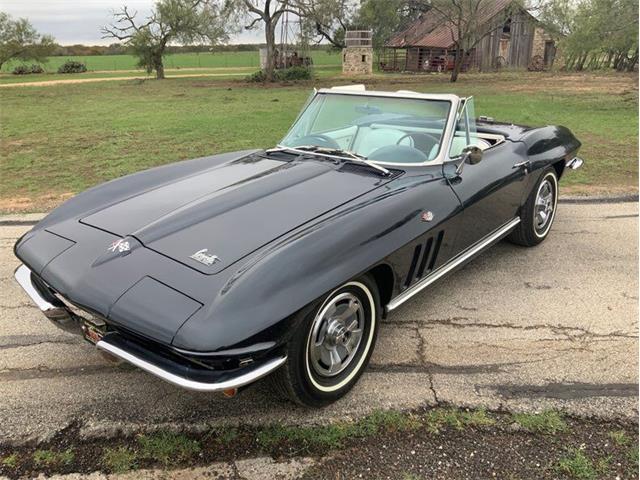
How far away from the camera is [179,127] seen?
40.3 ft

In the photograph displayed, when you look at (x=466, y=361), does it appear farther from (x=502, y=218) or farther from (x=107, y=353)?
(x=107, y=353)

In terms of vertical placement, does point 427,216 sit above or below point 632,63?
below

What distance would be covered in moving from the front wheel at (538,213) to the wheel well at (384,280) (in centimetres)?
208

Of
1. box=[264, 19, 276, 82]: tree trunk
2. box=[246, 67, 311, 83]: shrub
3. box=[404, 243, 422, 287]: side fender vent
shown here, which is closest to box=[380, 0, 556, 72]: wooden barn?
box=[246, 67, 311, 83]: shrub

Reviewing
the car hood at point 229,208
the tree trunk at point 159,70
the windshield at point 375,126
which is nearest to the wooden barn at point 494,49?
the tree trunk at point 159,70

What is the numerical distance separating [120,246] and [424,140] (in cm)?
222

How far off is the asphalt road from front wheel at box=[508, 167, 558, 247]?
39 centimetres

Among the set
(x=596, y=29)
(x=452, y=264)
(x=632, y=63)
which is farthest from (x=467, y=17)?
(x=452, y=264)

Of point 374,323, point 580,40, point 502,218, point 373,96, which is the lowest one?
point 374,323

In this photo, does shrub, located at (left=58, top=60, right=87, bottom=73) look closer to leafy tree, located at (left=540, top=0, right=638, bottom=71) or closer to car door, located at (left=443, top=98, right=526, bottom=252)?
leafy tree, located at (left=540, top=0, right=638, bottom=71)

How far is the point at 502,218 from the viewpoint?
4082 mm

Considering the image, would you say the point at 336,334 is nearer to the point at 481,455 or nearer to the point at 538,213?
the point at 481,455

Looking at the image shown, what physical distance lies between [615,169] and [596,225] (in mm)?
2911

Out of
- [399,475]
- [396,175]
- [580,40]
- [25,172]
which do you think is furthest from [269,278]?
[580,40]
